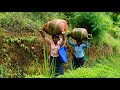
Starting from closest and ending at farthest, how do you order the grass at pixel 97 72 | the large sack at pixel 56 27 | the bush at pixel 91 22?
the grass at pixel 97 72 → the large sack at pixel 56 27 → the bush at pixel 91 22

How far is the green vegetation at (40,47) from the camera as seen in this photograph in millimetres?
7348

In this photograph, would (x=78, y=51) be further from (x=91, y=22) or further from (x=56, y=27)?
(x=91, y=22)

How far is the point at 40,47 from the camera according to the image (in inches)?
324

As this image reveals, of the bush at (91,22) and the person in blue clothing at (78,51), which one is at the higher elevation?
the bush at (91,22)

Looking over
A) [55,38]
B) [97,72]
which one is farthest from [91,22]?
[97,72]

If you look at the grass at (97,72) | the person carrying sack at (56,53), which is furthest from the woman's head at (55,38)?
the grass at (97,72)

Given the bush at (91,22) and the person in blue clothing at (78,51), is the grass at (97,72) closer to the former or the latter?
the person in blue clothing at (78,51)

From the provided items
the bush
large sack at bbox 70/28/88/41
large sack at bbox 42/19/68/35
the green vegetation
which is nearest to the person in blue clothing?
large sack at bbox 70/28/88/41

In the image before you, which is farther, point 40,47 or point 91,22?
point 91,22

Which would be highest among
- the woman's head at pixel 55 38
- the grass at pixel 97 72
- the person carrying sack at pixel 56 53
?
the woman's head at pixel 55 38

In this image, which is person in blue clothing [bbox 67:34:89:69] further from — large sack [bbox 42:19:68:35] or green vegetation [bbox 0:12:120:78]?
large sack [bbox 42:19:68:35]
